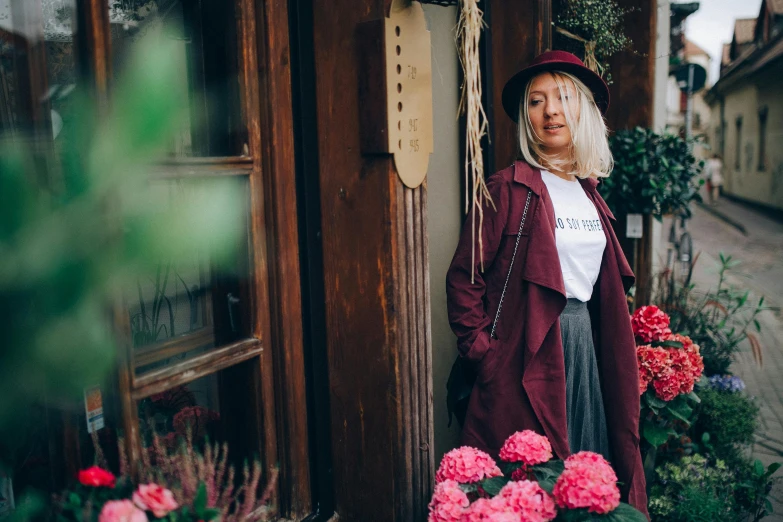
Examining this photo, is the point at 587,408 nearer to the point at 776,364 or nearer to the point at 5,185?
the point at 5,185

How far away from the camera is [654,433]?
255cm

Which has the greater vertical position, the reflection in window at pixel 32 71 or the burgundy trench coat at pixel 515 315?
the reflection in window at pixel 32 71

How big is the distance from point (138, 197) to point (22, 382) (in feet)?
1.28

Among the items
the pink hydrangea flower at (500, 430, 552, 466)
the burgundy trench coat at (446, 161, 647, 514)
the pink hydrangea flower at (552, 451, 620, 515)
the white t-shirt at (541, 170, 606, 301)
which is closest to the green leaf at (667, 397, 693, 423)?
the burgundy trench coat at (446, 161, 647, 514)

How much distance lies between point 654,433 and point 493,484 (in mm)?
1200

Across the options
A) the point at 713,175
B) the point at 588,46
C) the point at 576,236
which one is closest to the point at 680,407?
the point at 576,236

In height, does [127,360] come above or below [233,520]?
above

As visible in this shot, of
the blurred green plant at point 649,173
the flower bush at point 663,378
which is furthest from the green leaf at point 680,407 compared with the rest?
the blurred green plant at point 649,173

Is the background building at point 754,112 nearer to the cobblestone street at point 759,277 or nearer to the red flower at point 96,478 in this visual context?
the cobblestone street at point 759,277

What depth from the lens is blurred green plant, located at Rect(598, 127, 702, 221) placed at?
447 cm

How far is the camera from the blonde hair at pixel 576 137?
2182 millimetres

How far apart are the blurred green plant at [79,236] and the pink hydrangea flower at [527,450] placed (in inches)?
36.9

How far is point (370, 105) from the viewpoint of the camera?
1.79 metres

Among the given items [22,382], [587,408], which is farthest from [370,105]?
[587,408]
